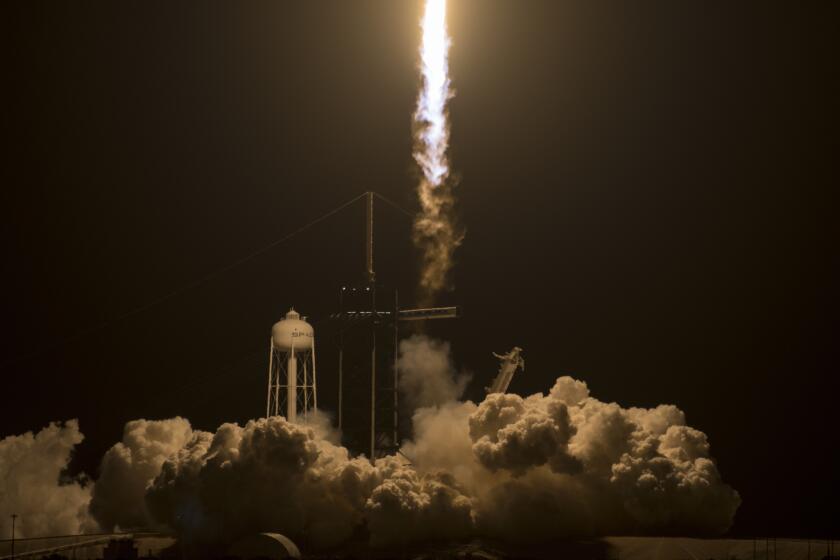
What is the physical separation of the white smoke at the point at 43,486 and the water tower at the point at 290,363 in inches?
422

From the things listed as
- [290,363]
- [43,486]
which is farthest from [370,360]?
[43,486]

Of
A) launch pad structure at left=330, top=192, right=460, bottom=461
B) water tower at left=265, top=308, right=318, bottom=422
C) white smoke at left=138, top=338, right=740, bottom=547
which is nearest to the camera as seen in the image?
white smoke at left=138, top=338, right=740, bottom=547

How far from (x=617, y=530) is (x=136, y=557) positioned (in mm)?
19966

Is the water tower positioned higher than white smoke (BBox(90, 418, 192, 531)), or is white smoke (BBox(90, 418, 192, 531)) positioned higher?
the water tower

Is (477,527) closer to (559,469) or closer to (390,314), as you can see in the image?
(559,469)

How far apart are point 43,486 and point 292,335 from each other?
625 inches

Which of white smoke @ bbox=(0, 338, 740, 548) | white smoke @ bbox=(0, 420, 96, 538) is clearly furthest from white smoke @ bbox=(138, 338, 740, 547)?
white smoke @ bbox=(0, 420, 96, 538)

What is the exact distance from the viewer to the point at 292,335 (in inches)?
2709

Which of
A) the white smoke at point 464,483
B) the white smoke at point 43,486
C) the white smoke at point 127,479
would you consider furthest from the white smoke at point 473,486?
the white smoke at point 43,486

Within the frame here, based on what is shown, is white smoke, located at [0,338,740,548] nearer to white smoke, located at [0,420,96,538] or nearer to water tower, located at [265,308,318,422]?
water tower, located at [265,308,318,422]

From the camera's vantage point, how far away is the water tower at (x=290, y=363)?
68.8 metres

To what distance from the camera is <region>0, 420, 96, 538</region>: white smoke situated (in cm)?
7206

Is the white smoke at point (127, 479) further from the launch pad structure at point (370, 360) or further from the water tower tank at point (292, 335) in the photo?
the launch pad structure at point (370, 360)

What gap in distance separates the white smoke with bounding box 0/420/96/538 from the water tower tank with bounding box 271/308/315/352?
12.7m
